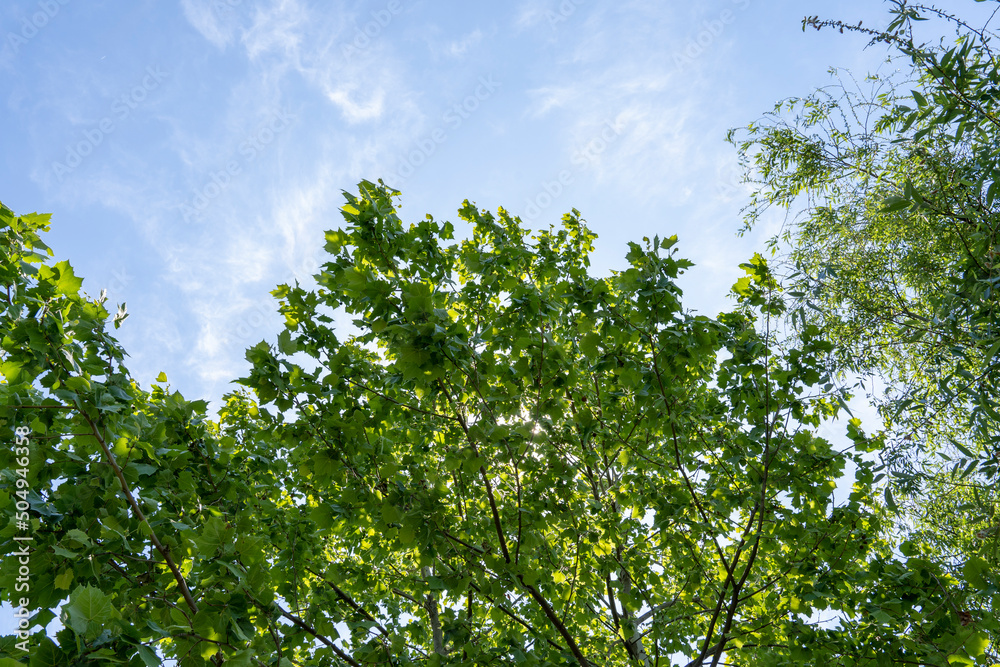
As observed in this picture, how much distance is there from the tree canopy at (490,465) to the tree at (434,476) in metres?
0.02

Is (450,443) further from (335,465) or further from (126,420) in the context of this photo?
(126,420)

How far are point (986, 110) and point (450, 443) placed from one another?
13.6 feet

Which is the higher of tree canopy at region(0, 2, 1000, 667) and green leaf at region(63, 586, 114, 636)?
tree canopy at region(0, 2, 1000, 667)

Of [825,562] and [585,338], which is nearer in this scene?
[585,338]

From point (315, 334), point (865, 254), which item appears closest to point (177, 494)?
point (315, 334)

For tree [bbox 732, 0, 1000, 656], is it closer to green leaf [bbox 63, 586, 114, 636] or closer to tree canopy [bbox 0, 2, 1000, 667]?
tree canopy [bbox 0, 2, 1000, 667]

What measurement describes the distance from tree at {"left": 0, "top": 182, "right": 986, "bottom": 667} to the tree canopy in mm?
21

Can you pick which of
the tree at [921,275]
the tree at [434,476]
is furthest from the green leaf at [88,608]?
the tree at [921,275]

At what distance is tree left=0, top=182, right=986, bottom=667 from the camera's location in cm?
250

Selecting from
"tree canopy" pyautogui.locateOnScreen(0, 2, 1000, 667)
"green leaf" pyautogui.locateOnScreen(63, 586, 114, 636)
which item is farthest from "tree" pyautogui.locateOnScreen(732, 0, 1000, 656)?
"green leaf" pyautogui.locateOnScreen(63, 586, 114, 636)

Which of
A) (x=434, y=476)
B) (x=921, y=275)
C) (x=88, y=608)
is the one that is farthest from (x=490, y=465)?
(x=921, y=275)

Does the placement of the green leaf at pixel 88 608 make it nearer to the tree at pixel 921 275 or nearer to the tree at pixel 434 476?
the tree at pixel 434 476

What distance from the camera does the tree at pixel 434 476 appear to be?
2504mm

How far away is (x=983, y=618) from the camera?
2.89m
